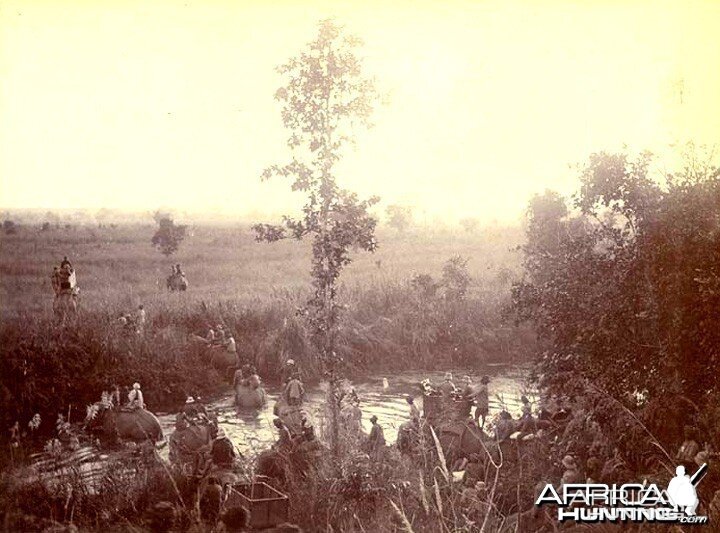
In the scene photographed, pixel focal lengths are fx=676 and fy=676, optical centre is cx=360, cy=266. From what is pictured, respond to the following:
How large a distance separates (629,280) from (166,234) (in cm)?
545

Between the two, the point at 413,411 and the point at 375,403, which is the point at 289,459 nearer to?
the point at 375,403

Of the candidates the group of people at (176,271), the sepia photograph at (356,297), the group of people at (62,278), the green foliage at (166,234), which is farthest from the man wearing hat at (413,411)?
the group of people at (62,278)

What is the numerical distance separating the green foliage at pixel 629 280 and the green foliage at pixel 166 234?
4.17m

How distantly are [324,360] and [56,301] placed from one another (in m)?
2.97

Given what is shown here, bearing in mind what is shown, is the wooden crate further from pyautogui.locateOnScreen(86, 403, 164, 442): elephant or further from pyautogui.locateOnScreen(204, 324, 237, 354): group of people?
pyautogui.locateOnScreen(204, 324, 237, 354): group of people

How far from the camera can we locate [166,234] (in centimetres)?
843

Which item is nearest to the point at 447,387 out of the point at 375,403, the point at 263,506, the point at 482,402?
the point at 482,402

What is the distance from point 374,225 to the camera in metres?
7.52

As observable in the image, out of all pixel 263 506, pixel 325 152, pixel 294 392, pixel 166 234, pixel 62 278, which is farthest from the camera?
pixel 166 234

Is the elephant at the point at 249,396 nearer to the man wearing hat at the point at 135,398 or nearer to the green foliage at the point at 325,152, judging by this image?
the green foliage at the point at 325,152

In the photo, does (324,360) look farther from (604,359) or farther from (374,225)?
(604,359)

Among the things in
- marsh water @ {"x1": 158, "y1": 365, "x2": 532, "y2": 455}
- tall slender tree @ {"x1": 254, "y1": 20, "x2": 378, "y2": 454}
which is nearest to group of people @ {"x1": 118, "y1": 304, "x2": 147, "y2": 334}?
marsh water @ {"x1": 158, "y1": 365, "x2": 532, "y2": 455}

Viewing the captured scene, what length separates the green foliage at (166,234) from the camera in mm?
8289

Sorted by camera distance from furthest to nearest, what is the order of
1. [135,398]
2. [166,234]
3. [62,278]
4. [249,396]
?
[166,234], [249,396], [135,398], [62,278]
